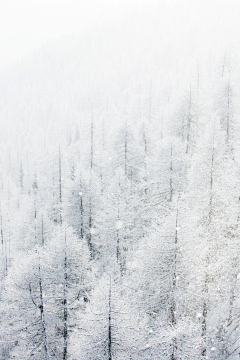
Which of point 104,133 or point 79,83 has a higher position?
point 79,83

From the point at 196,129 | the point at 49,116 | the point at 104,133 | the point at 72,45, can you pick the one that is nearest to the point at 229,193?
the point at 196,129

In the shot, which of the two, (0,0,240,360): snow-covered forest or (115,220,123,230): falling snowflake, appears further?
(115,220,123,230): falling snowflake

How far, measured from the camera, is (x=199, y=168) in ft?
73.0

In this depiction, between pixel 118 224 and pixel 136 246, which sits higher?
pixel 118 224

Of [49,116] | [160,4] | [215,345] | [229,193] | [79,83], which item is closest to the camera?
[215,345]

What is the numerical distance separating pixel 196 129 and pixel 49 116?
9583 cm

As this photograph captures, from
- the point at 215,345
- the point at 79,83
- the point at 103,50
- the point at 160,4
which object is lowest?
the point at 215,345

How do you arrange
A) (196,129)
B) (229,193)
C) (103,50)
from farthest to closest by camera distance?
(103,50) → (196,129) → (229,193)

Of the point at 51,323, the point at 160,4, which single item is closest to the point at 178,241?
the point at 51,323

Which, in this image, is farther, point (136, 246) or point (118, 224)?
point (136, 246)

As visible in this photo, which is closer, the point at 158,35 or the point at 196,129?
the point at 196,129

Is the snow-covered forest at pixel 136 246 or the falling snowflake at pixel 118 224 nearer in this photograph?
the snow-covered forest at pixel 136 246

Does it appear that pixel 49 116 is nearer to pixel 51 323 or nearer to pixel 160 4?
pixel 51 323

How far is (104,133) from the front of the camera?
55031mm
